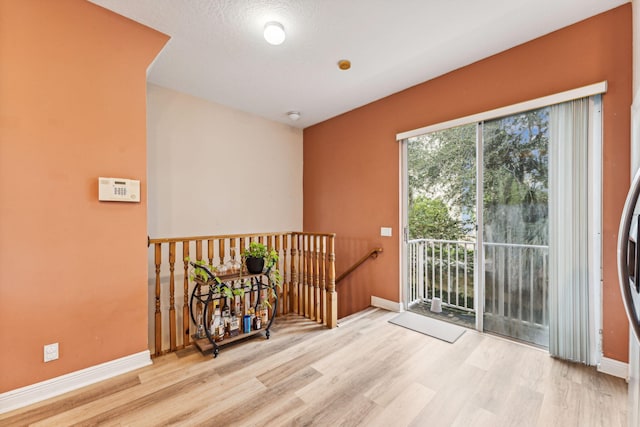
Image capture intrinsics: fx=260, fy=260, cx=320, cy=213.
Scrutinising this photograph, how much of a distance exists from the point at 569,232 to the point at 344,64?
247 cm

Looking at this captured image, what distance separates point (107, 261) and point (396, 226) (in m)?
2.88

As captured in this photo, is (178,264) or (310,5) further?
(178,264)

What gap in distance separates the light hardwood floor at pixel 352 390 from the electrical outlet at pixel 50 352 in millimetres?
265

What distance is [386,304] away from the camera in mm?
3326

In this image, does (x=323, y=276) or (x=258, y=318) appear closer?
(x=258, y=318)

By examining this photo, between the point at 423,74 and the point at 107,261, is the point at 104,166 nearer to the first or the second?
the point at 107,261

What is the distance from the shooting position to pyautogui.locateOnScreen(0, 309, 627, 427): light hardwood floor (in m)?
1.55

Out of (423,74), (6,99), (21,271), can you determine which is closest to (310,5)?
(423,74)

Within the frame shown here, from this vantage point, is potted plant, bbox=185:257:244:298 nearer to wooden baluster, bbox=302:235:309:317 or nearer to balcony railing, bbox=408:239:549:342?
wooden baluster, bbox=302:235:309:317

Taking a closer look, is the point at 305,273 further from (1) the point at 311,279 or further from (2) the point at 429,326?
(2) the point at 429,326

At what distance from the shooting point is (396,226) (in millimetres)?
3252

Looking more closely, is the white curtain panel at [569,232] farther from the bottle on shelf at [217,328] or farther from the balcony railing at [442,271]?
the bottle on shelf at [217,328]

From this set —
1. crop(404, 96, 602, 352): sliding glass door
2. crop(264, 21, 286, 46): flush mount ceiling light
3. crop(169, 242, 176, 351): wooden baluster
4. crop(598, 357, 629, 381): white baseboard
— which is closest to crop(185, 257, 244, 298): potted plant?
crop(169, 242, 176, 351): wooden baluster

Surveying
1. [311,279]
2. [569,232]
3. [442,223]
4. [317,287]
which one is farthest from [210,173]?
[569,232]
